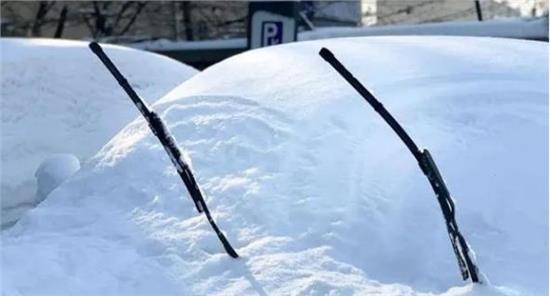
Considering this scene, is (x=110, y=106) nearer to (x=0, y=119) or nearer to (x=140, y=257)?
(x=0, y=119)

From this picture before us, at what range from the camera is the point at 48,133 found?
5.28 metres

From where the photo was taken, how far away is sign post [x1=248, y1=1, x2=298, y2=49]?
7230 millimetres

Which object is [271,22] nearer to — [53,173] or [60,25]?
[53,173]

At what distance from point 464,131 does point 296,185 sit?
1.91 feet

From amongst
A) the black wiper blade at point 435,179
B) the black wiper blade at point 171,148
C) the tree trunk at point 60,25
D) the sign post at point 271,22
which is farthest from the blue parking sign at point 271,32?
the tree trunk at point 60,25

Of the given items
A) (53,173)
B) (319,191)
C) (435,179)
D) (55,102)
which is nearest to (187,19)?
(55,102)

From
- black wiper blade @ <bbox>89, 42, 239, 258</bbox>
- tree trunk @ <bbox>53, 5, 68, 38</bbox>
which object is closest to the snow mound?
black wiper blade @ <bbox>89, 42, 239, 258</bbox>

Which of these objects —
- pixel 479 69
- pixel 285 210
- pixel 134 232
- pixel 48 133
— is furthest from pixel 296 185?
pixel 48 133

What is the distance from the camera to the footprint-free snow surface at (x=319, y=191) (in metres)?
2.63

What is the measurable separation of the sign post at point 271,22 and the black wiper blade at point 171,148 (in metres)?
4.36

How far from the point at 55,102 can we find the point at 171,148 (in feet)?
9.07

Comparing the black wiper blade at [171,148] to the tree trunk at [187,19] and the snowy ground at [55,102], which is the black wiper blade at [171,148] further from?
the tree trunk at [187,19]

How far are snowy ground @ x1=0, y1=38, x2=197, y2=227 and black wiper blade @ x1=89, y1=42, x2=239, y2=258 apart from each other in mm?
2147

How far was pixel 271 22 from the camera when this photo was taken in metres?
7.24
